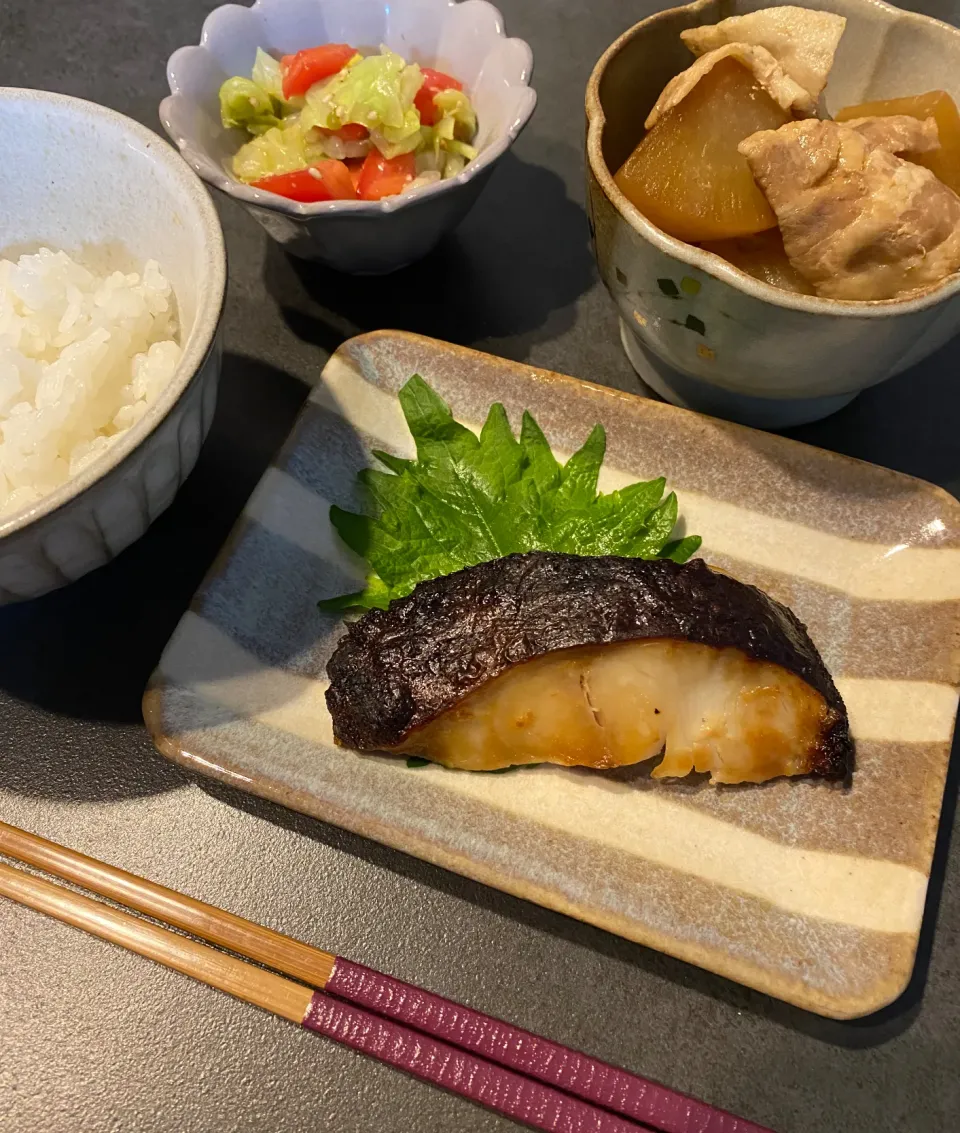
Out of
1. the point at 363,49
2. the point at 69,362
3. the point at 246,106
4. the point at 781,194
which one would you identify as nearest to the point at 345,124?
the point at 246,106

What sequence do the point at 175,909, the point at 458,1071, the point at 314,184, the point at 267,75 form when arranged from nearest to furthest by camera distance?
the point at 458,1071 < the point at 175,909 < the point at 314,184 < the point at 267,75

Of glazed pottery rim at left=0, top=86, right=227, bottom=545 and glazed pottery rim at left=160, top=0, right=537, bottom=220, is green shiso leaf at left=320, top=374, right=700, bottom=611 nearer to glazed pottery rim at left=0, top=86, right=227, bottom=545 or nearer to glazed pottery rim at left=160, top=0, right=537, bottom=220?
glazed pottery rim at left=160, top=0, right=537, bottom=220

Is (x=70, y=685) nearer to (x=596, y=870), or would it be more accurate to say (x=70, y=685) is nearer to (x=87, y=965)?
(x=87, y=965)

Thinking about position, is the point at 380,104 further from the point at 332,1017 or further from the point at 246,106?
the point at 332,1017

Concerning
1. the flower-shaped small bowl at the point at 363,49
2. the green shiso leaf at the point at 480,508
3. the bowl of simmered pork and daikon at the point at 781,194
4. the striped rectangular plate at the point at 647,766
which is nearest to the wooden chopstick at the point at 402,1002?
the striped rectangular plate at the point at 647,766

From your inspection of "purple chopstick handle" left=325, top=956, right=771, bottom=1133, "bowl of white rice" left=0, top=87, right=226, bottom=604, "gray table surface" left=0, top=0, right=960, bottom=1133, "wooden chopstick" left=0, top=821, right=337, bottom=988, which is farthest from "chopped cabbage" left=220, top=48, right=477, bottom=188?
"purple chopstick handle" left=325, top=956, right=771, bottom=1133

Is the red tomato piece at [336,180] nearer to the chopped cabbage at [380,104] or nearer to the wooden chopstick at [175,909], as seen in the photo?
the chopped cabbage at [380,104]
